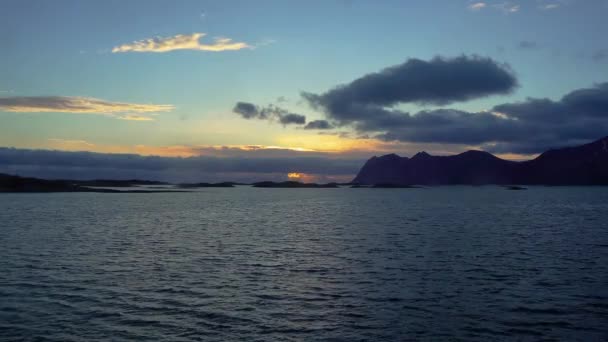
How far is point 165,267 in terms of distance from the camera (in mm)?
41750

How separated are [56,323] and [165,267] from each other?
16.7 m

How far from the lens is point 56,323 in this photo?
2511 cm

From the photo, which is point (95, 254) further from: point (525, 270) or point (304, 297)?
point (525, 270)

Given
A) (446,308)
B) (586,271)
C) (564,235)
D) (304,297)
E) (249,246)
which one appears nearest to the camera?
Result: (446,308)

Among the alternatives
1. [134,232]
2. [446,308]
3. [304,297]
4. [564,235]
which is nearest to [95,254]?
[134,232]

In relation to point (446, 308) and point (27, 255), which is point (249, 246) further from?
point (446, 308)

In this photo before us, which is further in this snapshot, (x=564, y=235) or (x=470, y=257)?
(x=564, y=235)

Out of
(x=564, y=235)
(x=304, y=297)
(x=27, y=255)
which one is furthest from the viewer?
(x=564, y=235)

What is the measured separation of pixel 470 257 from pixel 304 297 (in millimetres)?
24476

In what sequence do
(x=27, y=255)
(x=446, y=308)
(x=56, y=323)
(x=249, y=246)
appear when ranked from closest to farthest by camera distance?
(x=56, y=323)
(x=446, y=308)
(x=27, y=255)
(x=249, y=246)

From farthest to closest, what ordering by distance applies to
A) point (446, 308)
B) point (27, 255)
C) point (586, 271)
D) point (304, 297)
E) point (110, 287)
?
point (27, 255), point (586, 271), point (110, 287), point (304, 297), point (446, 308)

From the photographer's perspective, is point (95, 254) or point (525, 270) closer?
point (525, 270)

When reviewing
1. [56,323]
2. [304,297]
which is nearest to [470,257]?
[304,297]

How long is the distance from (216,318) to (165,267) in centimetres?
1726
